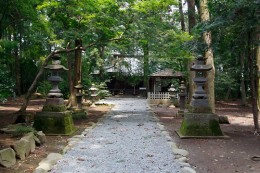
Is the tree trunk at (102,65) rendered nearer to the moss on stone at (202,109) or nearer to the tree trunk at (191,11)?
the tree trunk at (191,11)

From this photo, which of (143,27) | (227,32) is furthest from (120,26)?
(227,32)

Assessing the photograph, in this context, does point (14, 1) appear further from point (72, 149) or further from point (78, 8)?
point (72, 149)

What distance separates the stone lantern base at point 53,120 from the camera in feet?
29.8

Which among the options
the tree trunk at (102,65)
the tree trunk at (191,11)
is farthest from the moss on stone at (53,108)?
the tree trunk at (102,65)

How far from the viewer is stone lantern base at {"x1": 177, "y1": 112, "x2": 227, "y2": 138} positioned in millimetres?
8703

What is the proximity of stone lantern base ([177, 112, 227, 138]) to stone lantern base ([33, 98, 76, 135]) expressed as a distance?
138 inches

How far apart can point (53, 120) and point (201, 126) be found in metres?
4.40

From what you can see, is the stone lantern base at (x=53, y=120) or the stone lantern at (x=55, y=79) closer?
the stone lantern base at (x=53, y=120)

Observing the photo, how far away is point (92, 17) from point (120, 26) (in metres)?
1.64

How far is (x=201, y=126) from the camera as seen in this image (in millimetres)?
8789

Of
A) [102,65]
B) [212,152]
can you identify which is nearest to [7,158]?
[212,152]

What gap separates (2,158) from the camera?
17.5ft

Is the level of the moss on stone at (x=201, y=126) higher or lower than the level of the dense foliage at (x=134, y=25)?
lower

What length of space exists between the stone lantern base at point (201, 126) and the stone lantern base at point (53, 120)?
3.50 metres
